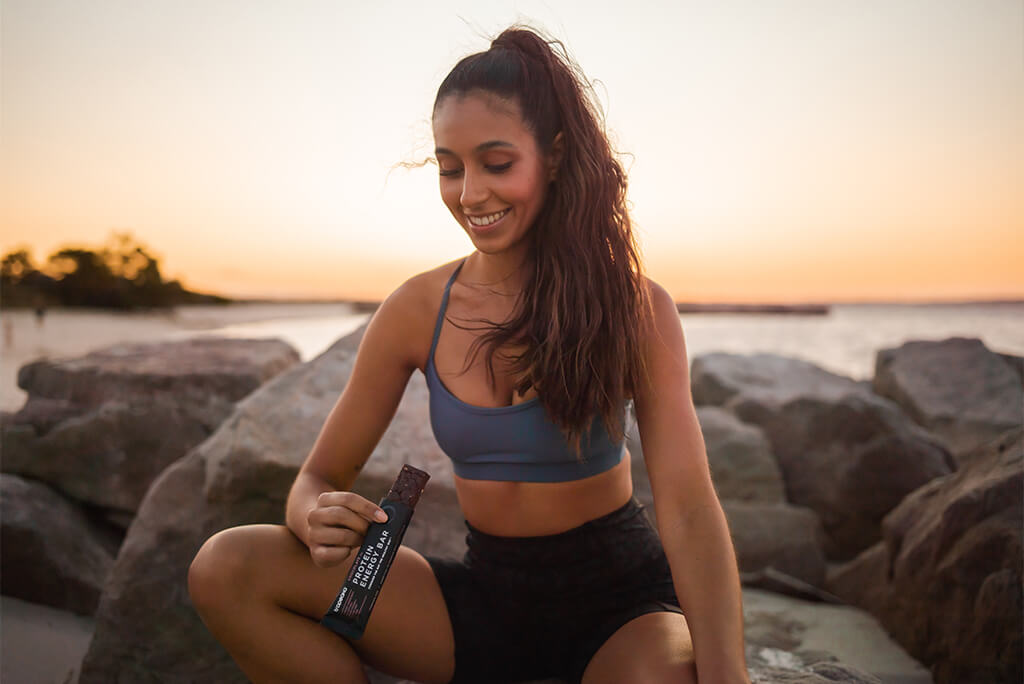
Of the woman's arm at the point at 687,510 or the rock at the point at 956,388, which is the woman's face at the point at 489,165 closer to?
the woman's arm at the point at 687,510

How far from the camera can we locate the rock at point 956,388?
6.04 metres

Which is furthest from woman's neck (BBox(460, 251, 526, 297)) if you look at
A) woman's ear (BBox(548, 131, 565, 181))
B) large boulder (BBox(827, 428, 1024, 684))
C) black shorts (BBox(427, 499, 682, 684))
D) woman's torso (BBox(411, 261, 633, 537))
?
large boulder (BBox(827, 428, 1024, 684))

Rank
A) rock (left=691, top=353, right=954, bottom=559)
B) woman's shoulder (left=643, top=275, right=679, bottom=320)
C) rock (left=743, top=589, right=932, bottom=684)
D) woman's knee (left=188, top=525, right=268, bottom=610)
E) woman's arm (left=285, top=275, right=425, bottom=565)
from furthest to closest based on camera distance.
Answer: rock (left=691, top=353, right=954, bottom=559) < rock (left=743, top=589, right=932, bottom=684) < woman's arm (left=285, top=275, right=425, bottom=565) < woman's shoulder (left=643, top=275, right=679, bottom=320) < woman's knee (left=188, top=525, right=268, bottom=610)

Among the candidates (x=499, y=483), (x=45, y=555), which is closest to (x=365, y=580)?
(x=499, y=483)

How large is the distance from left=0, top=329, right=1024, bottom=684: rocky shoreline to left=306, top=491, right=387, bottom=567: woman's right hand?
1.22 meters

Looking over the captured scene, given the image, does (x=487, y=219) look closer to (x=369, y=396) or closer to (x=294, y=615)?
(x=369, y=396)

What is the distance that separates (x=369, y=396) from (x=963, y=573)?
7.64ft

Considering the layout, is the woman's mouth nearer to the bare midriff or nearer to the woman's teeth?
the woman's teeth

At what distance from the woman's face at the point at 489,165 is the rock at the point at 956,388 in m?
5.12

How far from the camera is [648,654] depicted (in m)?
1.68

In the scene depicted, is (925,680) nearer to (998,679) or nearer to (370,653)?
(998,679)

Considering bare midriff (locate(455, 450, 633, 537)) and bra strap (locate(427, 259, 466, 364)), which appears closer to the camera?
bare midriff (locate(455, 450, 633, 537))

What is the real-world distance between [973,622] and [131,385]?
186 inches

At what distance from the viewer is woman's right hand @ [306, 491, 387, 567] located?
171 centimetres
